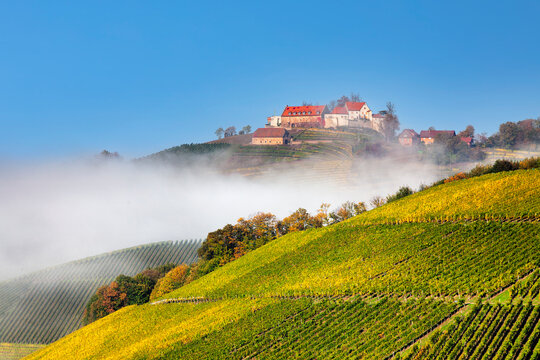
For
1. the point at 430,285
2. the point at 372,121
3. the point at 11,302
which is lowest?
the point at 11,302

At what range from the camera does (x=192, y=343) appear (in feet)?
154

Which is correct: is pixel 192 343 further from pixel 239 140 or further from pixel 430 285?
pixel 239 140

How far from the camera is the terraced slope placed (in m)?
104

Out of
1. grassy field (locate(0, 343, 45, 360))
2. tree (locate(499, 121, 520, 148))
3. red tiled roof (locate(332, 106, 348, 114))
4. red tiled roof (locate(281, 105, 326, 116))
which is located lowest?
grassy field (locate(0, 343, 45, 360))

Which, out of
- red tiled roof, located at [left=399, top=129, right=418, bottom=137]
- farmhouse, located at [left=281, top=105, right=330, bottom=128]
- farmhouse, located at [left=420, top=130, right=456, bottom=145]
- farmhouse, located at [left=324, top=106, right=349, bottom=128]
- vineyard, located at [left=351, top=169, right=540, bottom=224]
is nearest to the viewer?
vineyard, located at [left=351, top=169, right=540, bottom=224]

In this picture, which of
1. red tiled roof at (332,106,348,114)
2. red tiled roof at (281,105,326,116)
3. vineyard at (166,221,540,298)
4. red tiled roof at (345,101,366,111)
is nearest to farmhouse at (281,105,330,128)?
red tiled roof at (281,105,326,116)

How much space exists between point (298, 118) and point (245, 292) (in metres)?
134

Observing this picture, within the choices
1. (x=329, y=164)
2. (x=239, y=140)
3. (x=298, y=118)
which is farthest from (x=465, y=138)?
(x=239, y=140)

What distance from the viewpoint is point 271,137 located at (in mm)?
178625

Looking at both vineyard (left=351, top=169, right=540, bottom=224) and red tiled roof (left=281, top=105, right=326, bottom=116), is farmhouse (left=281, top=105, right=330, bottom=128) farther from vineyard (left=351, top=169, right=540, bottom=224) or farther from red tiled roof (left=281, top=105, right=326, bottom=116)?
vineyard (left=351, top=169, right=540, bottom=224)

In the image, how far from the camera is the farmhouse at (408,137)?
564 feet

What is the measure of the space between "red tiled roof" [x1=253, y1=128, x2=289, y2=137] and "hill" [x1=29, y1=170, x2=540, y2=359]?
102919 mm

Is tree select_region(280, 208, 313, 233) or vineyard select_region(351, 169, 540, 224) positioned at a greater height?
vineyard select_region(351, 169, 540, 224)

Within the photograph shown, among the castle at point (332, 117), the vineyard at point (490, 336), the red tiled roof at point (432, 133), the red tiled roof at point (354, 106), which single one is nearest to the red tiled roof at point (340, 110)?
the castle at point (332, 117)
